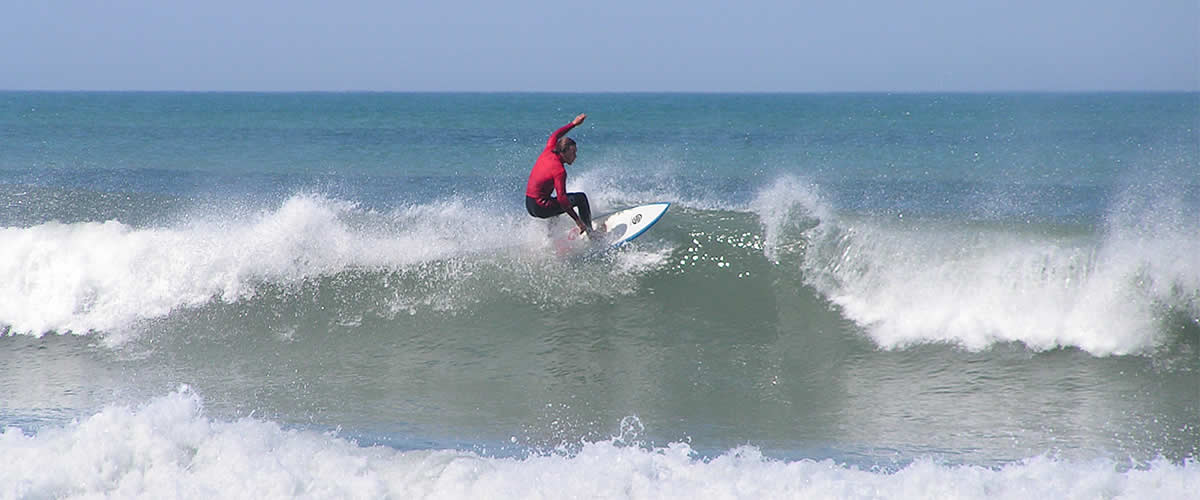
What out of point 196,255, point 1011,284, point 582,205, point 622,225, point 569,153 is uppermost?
point 569,153

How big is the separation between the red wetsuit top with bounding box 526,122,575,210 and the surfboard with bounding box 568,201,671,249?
29.1 inches

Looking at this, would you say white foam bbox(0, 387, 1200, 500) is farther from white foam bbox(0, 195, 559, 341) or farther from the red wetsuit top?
white foam bbox(0, 195, 559, 341)

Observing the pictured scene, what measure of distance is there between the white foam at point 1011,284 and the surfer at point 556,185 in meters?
2.40

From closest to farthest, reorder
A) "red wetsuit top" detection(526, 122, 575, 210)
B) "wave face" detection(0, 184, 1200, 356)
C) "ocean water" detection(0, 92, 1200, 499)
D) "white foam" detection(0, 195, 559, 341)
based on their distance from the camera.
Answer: "ocean water" detection(0, 92, 1200, 499), "wave face" detection(0, 184, 1200, 356), "red wetsuit top" detection(526, 122, 575, 210), "white foam" detection(0, 195, 559, 341)

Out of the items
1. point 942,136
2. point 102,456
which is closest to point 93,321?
point 102,456

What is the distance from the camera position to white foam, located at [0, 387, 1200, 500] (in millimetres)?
5086

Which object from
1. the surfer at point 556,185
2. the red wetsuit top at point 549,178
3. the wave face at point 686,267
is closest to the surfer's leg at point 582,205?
the surfer at point 556,185

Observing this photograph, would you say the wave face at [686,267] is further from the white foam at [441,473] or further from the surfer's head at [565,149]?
the white foam at [441,473]

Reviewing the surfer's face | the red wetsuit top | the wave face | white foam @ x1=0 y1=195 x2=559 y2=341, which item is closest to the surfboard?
the wave face

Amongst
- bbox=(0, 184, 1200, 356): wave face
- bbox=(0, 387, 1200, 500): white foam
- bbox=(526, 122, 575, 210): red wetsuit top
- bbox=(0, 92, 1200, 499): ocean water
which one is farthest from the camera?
bbox=(526, 122, 575, 210): red wetsuit top

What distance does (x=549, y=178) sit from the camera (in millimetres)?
9297

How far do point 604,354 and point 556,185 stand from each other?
1724 mm

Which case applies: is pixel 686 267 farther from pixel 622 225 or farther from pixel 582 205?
pixel 582 205

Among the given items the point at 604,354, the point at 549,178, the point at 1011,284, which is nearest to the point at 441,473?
the point at 604,354
